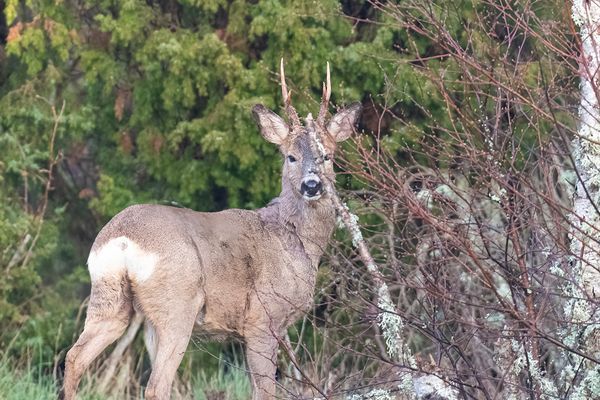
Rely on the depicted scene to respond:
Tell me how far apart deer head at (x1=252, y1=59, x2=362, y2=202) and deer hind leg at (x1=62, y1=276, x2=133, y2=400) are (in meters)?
1.38

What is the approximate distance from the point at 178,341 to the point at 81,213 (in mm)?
5554

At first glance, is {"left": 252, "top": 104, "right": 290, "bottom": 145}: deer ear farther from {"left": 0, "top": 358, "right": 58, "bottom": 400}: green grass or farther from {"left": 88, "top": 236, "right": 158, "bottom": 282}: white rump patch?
{"left": 0, "top": 358, "right": 58, "bottom": 400}: green grass

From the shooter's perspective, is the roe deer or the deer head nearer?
the roe deer

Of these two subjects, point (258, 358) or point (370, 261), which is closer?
point (370, 261)

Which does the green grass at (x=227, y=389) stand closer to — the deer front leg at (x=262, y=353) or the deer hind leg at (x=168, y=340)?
the deer front leg at (x=262, y=353)

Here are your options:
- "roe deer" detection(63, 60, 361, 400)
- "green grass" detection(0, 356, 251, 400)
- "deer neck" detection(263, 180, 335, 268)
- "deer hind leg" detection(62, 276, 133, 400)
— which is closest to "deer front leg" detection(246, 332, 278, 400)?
"roe deer" detection(63, 60, 361, 400)

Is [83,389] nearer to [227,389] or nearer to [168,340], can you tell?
[227,389]

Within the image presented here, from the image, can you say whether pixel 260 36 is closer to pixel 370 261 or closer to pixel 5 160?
pixel 5 160

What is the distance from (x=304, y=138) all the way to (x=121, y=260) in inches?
63.2

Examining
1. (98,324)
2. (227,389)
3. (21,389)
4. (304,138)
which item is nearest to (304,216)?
(304,138)

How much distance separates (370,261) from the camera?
5.90m

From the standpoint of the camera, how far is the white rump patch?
6.46 meters

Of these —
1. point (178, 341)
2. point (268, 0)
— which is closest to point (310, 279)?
point (178, 341)

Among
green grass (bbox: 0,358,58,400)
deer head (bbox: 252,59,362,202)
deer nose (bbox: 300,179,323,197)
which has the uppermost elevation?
deer head (bbox: 252,59,362,202)
